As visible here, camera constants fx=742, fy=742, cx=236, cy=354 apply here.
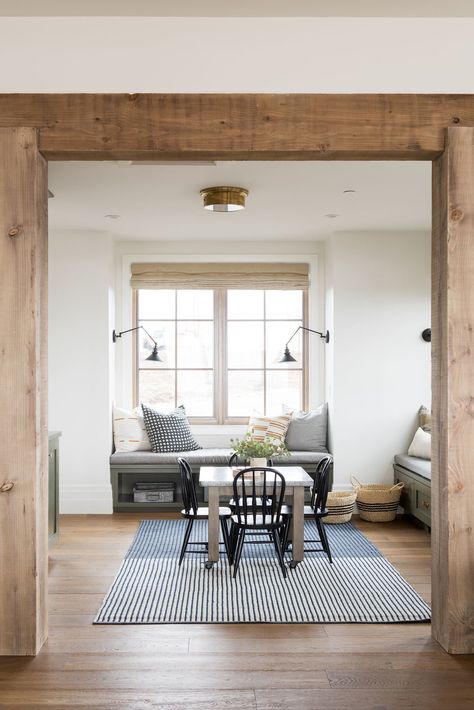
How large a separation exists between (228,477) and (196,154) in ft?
8.10

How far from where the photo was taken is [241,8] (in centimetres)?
347

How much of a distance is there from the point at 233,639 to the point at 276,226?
420 cm

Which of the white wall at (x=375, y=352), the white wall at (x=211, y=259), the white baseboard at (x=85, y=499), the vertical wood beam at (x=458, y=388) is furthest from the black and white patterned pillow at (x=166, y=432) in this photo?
the vertical wood beam at (x=458, y=388)

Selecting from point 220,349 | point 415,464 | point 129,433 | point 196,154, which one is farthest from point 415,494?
point 196,154

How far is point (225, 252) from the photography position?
25.5 feet

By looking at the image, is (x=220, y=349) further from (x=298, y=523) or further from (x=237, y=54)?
(x=237, y=54)

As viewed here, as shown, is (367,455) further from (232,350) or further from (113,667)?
(113,667)

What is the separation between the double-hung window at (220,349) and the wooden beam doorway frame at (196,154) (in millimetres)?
4269

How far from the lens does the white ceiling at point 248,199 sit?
4.98 m

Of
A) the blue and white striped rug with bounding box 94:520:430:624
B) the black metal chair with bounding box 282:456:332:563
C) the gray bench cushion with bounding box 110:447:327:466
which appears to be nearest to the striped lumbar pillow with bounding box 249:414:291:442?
the gray bench cushion with bounding box 110:447:327:466

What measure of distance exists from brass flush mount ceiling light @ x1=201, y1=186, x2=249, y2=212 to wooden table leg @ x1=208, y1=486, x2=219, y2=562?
2.10 m

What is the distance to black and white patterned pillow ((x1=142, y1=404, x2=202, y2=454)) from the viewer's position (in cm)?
726

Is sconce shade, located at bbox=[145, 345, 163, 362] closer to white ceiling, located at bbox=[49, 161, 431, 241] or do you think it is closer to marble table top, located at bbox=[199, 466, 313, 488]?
white ceiling, located at bbox=[49, 161, 431, 241]

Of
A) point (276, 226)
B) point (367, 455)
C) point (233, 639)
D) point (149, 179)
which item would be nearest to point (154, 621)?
point (233, 639)
